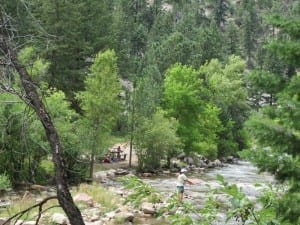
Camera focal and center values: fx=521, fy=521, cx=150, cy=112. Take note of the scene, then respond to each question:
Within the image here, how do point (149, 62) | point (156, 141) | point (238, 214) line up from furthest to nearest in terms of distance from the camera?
point (149, 62), point (156, 141), point (238, 214)

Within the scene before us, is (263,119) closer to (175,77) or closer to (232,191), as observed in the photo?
(232,191)

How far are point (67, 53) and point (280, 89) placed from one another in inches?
1758

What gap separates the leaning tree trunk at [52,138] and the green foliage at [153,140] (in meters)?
34.0

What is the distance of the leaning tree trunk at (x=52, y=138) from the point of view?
410 centimetres

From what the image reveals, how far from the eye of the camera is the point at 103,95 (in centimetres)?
3312

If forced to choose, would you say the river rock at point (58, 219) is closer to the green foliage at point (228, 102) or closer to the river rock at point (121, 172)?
the river rock at point (121, 172)

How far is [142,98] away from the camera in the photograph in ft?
130

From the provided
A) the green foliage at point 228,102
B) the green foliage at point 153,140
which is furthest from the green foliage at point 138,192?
the green foliage at point 228,102

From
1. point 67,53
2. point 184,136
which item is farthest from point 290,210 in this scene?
point 67,53

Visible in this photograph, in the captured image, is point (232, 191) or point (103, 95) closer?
point (232, 191)

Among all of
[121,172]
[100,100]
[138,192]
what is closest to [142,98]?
[121,172]

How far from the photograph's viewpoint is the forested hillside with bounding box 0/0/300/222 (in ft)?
14.8

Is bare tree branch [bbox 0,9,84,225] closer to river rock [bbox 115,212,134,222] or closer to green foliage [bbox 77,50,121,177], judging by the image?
river rock [bbox 115,212,134,222]

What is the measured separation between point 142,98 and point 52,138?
116 ft
